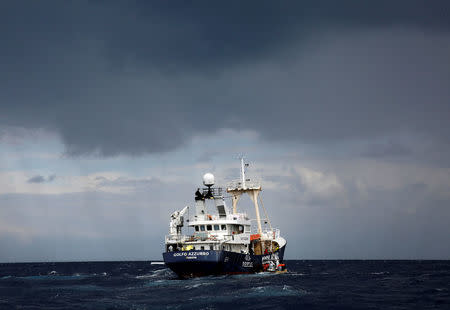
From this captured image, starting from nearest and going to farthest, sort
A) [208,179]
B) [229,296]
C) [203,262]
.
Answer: [229,296], [203,262], [208,179]

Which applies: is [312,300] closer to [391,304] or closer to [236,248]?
[391,304]

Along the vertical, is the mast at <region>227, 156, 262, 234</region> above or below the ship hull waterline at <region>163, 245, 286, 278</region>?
above

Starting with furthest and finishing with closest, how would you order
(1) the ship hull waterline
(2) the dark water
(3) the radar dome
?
(3) the radar dome
(1) the ship hull waterline
(2) the dark water

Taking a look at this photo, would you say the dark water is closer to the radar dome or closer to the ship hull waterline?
the ship hull waterline

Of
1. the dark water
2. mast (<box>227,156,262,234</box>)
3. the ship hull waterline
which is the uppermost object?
mast (<box>227,156,262,234</box>)

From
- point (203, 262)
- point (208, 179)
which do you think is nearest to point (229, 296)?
point (203, 262)

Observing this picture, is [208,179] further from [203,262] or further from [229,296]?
[229,296]

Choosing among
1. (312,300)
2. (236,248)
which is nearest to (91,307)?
(312,300)

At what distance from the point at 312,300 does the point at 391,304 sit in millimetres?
7433

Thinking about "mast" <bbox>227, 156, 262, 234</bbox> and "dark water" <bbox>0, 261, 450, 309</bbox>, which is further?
"mast" <bbox>227, 156, 262, 234</bbox>

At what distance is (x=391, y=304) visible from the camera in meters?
46.4

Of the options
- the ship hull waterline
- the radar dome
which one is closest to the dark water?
the ship hull waterline

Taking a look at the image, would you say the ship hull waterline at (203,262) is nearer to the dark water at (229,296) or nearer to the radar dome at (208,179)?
the dark water at (229,296)

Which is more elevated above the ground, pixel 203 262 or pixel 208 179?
pixel 208 179
